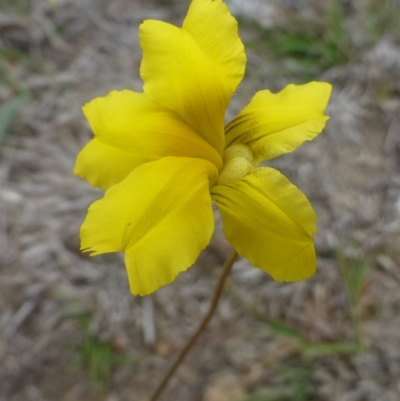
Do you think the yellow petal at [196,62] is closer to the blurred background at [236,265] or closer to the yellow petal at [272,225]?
the yellow petal at [272,225]

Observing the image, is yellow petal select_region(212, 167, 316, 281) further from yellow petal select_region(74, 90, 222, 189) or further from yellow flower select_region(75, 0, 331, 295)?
yellow petal select_region(74, 90, 222, 189)

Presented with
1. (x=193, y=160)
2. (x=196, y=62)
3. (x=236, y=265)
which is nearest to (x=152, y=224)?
(x=193, y=160)

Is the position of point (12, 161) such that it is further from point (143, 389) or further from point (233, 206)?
point (233, 206)

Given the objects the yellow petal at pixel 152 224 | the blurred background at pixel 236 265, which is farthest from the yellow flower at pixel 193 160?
the blurred background at pixel 236 265

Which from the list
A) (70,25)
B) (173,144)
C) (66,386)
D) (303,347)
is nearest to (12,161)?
(70,25)

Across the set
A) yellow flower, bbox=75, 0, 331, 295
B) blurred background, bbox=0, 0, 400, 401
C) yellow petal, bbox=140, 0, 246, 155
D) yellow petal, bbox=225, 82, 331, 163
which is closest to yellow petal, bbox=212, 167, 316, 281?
yellow flower, bbox=75, 0, 331, 295

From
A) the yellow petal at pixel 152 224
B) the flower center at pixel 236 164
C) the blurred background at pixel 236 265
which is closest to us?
the yellow petal at pixel 152 224
